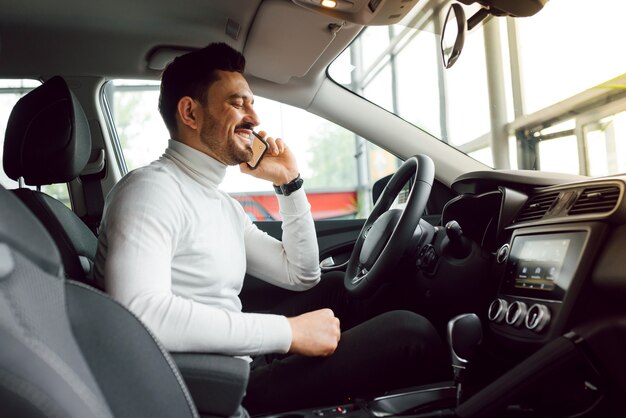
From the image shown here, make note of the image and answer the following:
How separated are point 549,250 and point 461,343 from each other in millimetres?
294

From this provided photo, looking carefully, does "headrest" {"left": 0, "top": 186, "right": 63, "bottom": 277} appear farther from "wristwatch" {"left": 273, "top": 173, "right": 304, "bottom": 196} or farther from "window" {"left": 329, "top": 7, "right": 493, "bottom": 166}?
"window" {"left": 329, "top": 7, "right": 493, "bottom": 166}

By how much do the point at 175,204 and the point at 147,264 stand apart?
222 millimetres

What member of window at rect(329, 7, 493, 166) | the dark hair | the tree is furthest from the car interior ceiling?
Answer: the tree

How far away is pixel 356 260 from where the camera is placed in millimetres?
1890

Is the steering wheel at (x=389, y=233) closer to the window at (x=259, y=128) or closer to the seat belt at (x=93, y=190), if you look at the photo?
the window at (x=259, y=128)

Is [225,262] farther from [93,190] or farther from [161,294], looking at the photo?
[93,190]

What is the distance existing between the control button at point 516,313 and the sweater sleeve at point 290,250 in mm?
A: 631

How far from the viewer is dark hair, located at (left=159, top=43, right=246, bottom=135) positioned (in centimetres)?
164

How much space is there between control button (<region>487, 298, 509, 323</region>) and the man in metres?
0.16

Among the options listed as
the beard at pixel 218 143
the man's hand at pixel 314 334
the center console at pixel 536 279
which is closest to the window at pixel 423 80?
the beard at pixel 218 143

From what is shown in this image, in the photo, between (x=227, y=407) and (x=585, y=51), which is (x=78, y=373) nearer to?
(x=227, y=407)

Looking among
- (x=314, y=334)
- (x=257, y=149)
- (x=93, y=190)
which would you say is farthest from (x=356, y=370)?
(x=93, y=190)

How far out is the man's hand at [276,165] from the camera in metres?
1.79

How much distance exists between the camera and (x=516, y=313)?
1357 millimetres
